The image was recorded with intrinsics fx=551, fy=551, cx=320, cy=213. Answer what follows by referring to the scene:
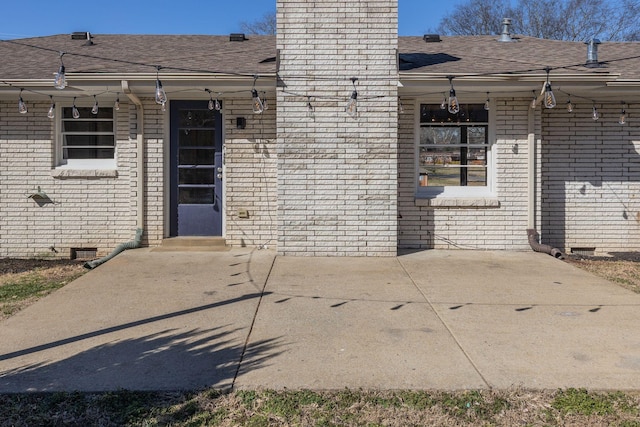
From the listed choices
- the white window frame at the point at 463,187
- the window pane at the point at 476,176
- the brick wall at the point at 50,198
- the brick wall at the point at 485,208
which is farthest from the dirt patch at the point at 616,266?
the brick wall at the point at 50,198

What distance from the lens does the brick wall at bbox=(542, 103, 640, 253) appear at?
9.61 meters

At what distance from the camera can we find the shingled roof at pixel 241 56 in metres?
8.74

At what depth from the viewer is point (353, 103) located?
822 cm

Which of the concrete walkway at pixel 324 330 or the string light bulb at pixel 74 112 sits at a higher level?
the string light bulb at pixel 74 112

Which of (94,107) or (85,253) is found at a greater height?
(94,107)

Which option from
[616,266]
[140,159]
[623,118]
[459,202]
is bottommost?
[616,266]

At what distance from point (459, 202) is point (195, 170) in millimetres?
4539

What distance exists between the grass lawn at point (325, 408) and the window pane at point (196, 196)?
19.8ft

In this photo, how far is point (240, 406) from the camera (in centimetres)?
354

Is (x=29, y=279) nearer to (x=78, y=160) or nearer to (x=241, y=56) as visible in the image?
(x=78, y=160)

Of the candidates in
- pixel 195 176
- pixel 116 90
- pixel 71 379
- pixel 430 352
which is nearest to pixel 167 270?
pixel 195 176

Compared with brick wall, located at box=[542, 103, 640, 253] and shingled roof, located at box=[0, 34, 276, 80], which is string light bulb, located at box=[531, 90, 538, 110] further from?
shingled roof, located at box=[0, 34, 276, 80]

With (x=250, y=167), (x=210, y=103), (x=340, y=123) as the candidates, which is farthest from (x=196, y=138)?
(x=340, y=123)

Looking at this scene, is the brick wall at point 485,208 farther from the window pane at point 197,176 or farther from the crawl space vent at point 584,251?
the window pane at point 197,176
